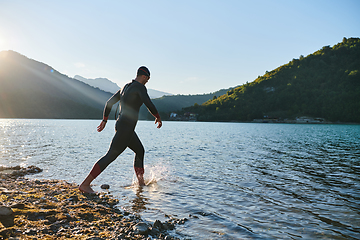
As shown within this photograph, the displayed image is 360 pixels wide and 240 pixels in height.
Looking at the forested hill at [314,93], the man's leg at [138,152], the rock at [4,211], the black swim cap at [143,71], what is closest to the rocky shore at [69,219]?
the rock at [4,211]

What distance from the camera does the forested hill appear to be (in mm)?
153000

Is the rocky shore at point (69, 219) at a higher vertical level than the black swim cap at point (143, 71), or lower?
lower

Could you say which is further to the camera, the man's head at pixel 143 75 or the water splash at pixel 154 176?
the water splash at pixel 154 176

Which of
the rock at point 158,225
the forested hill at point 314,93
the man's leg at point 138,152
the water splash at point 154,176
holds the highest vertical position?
the forested hill at point 314,93

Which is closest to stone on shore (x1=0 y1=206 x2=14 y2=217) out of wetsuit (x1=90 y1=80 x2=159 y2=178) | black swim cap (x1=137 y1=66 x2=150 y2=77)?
wetsuit (x1=90 y1=80 x2=159 y2=178)

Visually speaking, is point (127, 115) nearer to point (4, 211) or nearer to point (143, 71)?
point (143, 71)

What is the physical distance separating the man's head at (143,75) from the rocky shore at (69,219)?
3.60m

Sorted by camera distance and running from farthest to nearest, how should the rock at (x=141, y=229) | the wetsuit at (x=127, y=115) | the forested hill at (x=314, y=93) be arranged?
the forested hill at (x=314, y=93) < the wetsuit at (x=127, y=115) < the rock at (x=141, y=229)

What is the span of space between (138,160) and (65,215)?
3298mm

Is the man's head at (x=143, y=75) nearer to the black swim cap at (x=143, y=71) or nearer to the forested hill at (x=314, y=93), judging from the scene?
the black swim cap at (x=143, y=71)

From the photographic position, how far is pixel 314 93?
168m

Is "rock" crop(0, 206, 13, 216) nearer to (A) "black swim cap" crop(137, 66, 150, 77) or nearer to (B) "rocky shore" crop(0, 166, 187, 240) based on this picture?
(B) "rocky shore" crop(0, 166, 187, 240)

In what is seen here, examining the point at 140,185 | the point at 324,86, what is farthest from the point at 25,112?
the point at 324,86

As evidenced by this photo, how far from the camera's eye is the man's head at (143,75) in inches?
276
